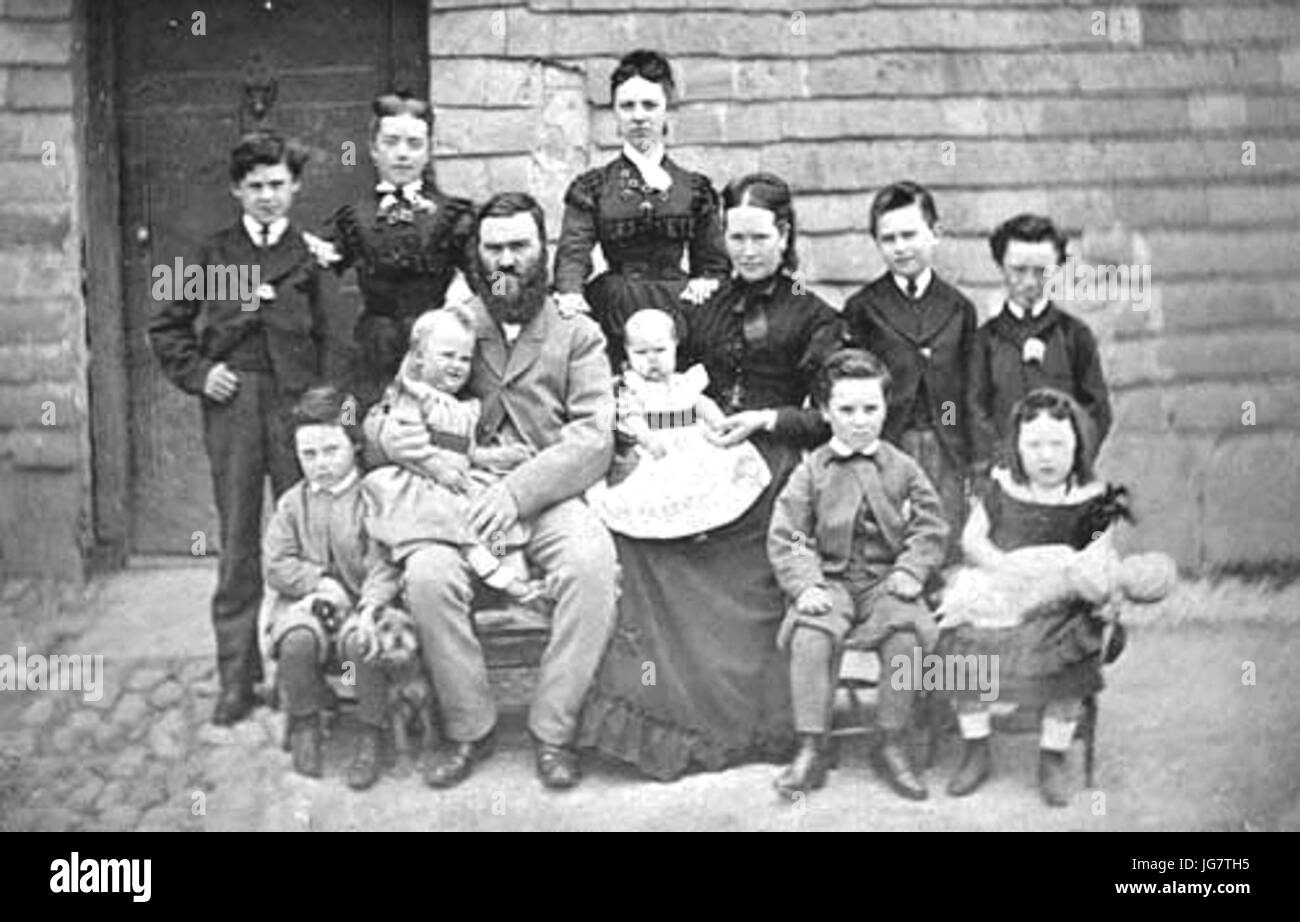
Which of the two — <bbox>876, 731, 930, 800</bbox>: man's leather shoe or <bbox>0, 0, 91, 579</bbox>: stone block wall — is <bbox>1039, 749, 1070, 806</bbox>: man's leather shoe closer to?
<bbox>876, 731, 930, 800</bbox>: man's leather shoe

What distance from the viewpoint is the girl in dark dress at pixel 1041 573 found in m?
4.74

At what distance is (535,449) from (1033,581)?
3.64 feet

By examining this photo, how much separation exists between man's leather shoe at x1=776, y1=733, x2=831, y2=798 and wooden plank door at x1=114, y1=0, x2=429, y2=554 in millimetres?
1395

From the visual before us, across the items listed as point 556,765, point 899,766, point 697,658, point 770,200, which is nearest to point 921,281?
point 770,200

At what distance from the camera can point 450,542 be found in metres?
4.66

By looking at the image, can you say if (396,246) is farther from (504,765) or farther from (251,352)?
(504,765)

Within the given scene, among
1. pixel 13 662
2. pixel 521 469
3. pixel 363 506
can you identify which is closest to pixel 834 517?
pixel 521 469

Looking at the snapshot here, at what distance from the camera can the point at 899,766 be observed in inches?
187

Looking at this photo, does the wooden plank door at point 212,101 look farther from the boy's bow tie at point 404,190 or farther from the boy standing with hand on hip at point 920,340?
the boy standing with hand on hip at point 920,340

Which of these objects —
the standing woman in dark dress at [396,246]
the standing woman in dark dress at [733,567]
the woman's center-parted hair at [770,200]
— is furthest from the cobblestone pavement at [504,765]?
the woman's center-parted hair at [770,200]

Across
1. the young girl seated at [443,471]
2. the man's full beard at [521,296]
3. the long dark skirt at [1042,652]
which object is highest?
the man's full beard at [521,296]

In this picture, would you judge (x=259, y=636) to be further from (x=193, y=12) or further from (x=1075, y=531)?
(x=1075, y=531)

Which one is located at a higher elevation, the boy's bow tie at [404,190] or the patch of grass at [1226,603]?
the boy's bow tie at [404,190]
